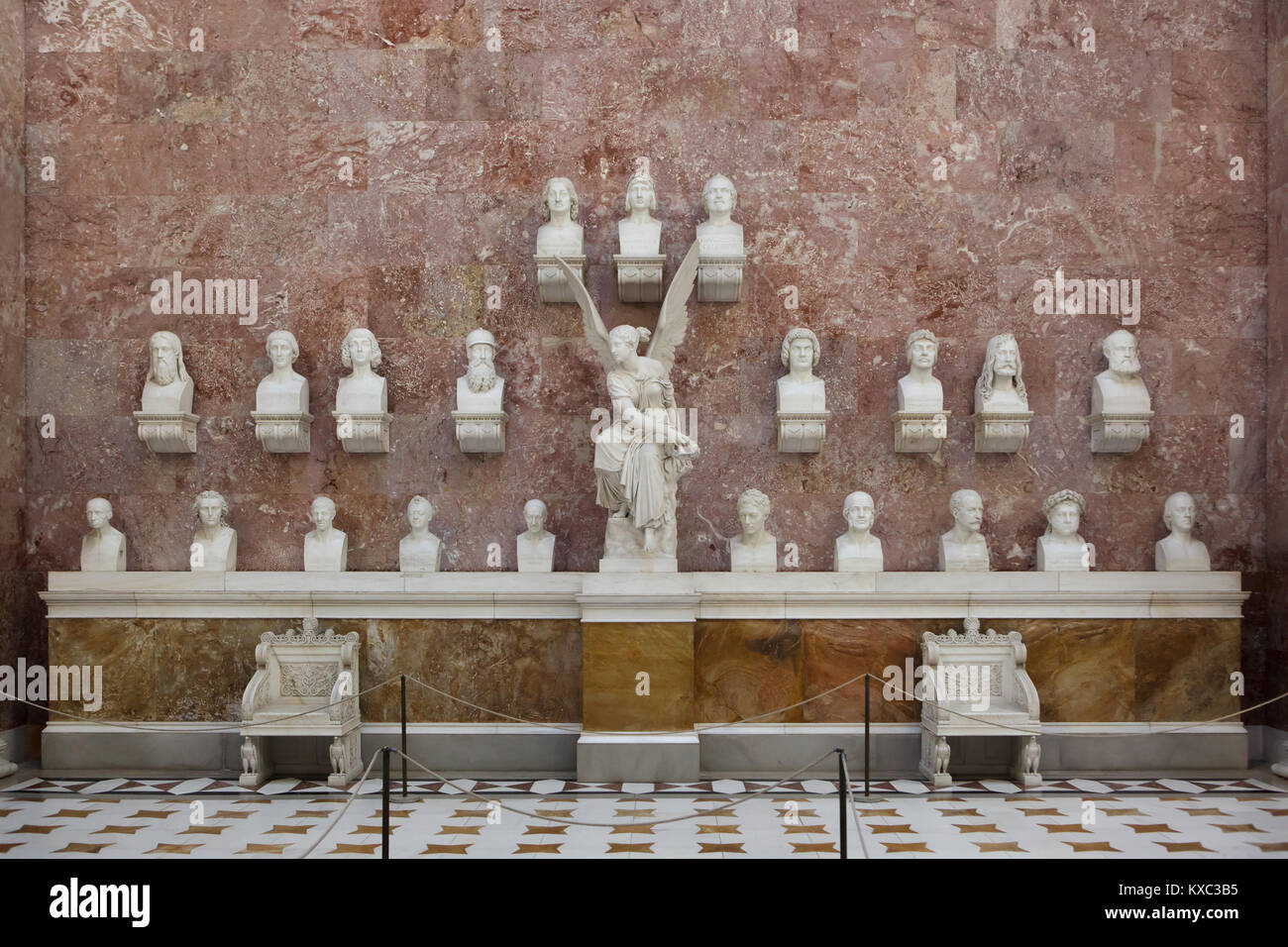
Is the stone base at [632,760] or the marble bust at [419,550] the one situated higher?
the marble bust at [419,550]

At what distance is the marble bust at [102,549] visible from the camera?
29.2 feet

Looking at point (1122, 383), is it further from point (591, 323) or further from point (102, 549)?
point (102, 549)

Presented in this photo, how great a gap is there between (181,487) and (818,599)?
510cm

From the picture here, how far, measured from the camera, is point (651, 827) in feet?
22.4

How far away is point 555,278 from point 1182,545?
5.26 m

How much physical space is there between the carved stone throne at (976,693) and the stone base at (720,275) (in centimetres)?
302

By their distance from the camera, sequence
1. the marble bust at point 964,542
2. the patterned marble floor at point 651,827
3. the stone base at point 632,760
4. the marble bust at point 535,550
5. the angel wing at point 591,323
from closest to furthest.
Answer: the patterned marble floor at point 651,827 → the stone base at point 632,760 → the angel wing at point 591,323 → the marble bust at point 964,542 → the marble bust at point 535,550

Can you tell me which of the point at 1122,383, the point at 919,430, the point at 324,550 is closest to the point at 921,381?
the point at 919,430

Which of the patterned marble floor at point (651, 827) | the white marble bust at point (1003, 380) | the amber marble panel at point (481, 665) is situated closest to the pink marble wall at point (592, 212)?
the white marble bust at point (1003, 380)

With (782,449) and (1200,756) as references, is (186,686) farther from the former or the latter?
(1200,756)

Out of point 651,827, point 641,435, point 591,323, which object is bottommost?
point 651,827

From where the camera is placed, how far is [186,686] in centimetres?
869

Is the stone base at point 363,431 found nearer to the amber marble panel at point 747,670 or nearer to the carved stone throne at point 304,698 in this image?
the carved stone throne at point 304,698

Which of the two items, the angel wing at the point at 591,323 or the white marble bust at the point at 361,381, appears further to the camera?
the white marble bust at the point at 361,381
